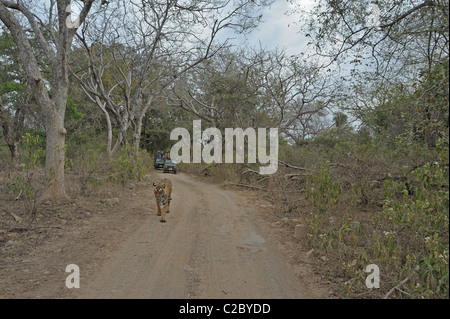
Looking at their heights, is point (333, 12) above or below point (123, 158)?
above

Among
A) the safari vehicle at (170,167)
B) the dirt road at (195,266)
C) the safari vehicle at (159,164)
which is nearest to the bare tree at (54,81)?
the dirt road at (195,266)

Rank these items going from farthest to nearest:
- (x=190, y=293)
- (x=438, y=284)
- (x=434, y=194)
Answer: (x=434, y=194) → (x=190, y=293) → (x=438, y=284)

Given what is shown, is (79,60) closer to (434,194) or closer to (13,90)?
(13,90)

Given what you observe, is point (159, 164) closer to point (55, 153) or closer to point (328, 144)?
point (328, 144)

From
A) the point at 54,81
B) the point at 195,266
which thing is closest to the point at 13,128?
the point at 54,81

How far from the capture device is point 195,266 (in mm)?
4977

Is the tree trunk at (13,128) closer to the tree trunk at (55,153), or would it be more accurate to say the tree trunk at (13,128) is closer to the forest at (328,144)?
the forest at (328,144)

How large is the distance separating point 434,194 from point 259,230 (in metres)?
3.60

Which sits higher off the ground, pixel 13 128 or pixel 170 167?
pixel 13 128

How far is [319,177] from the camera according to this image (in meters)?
7.45

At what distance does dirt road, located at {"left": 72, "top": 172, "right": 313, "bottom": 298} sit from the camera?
4.11 metres

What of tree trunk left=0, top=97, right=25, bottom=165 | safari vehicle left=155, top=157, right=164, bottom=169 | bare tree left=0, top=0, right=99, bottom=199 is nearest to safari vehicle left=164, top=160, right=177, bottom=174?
safari vehicle left=155, top=157, right=164, bottom=169

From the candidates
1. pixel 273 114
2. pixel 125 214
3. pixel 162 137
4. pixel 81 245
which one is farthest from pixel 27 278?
pixel 162 137

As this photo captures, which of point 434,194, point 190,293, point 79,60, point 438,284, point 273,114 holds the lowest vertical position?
point 190,293
